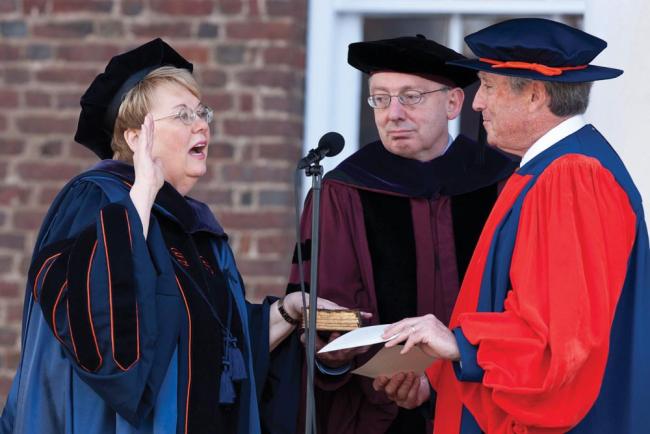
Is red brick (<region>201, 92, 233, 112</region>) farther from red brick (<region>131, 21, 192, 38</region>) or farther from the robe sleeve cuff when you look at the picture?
the robe sleeve cuff

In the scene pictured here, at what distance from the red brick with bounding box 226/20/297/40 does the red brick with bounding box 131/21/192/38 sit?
195 millimetres

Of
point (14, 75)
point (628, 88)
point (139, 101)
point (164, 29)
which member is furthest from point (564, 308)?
point (14, 75)

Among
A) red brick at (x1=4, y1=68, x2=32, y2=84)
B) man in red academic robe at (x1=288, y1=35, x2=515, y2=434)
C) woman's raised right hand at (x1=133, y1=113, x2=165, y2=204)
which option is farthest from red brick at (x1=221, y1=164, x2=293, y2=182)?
woman's raised right hand at (x1=133, y1=113, x2=165, y2=204)

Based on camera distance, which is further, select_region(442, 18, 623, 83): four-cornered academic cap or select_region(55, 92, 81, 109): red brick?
select_region(55, 92, 81, 109): red brick

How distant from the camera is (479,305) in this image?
12.3 ft

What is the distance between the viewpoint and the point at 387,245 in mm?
4582

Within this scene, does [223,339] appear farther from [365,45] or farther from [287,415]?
[365,45]

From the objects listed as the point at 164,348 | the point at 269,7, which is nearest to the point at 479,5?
the point at 269,7

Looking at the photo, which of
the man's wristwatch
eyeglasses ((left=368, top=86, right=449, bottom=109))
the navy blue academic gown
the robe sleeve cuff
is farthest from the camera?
eyeglasses ((left=368, top=86, right=449, bottom=109))

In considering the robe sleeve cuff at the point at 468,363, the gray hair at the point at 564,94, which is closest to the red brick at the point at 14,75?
the gray hair at the point at 564,94

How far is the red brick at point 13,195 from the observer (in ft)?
19.4

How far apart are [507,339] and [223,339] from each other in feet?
3.14

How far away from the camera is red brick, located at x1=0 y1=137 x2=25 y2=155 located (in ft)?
19.4

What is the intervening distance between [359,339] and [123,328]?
0.66m
